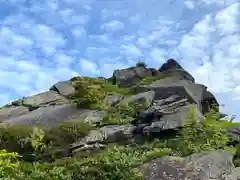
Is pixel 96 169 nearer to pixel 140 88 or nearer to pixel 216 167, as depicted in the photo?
pixel 216 167

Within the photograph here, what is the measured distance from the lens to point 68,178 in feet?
37.8

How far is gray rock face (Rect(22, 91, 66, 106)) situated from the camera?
66.3ft

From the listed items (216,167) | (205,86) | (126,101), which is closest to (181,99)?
(126,101)

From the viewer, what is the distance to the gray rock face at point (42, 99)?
20217 mm

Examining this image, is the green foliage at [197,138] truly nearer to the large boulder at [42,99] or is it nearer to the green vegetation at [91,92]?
the green vegetation at [91,92]

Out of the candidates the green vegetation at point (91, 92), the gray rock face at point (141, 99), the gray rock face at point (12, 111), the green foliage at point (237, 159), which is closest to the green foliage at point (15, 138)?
the gray rock face at point (12, 111)

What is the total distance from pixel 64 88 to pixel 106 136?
742 centimetres

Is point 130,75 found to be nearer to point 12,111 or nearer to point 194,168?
point 12,111

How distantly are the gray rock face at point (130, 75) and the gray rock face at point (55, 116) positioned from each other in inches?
217

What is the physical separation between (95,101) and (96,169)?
7.31 meters

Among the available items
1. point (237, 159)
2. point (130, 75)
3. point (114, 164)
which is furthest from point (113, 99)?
point (237, 159)

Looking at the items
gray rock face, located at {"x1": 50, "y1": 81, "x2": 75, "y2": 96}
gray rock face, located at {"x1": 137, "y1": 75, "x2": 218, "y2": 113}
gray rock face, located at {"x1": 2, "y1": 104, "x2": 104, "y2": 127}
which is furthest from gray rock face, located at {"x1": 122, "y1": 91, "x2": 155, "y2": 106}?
gray rock face, located at {"x1": 50, "y1": 81, "x2": 75, "y2": 96}

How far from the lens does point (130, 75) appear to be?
23.8 meters

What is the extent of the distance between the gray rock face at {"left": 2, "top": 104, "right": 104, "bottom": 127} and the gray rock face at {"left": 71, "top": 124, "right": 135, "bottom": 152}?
4.32 ft
